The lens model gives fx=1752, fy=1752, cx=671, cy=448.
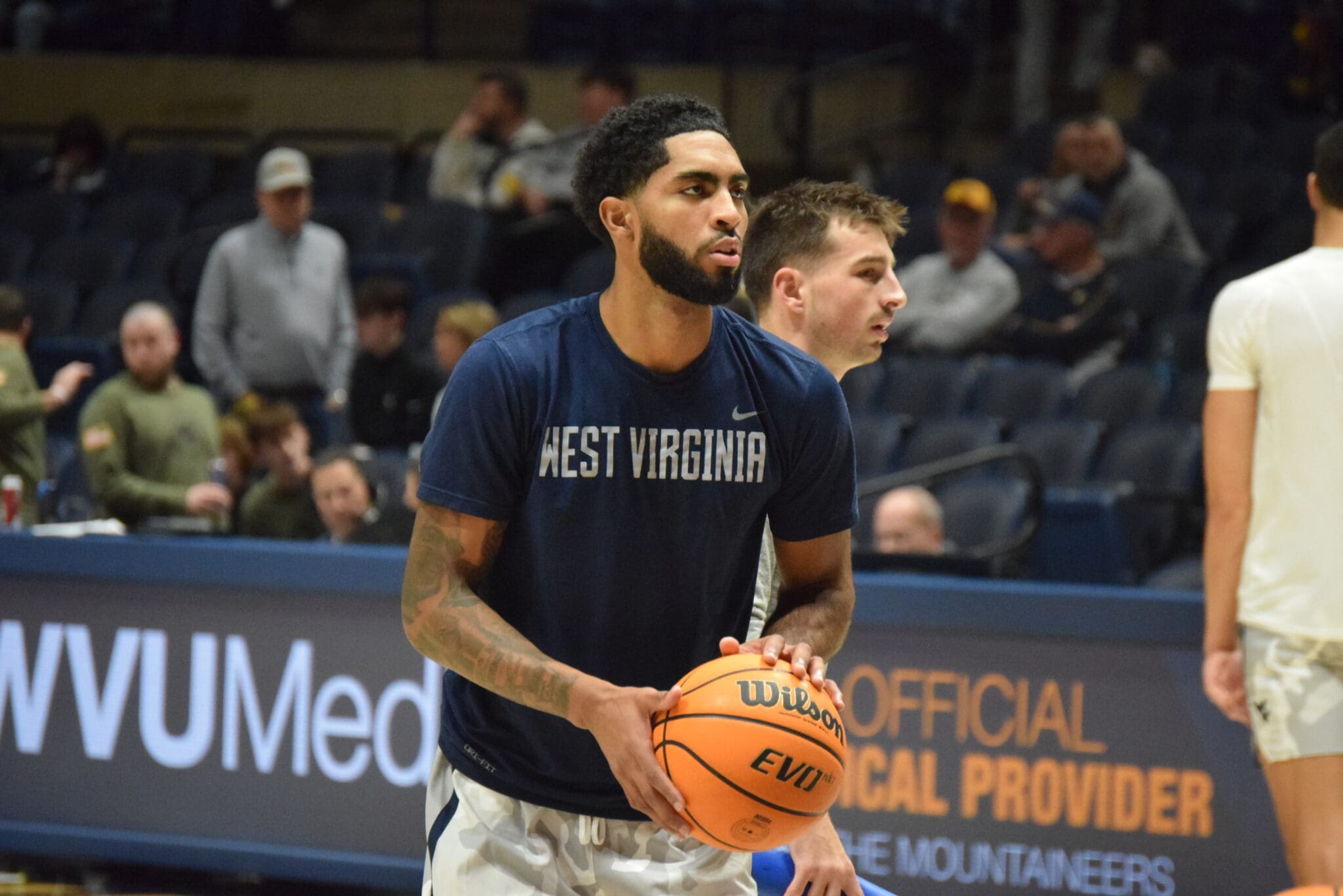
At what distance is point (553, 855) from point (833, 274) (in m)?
1.15

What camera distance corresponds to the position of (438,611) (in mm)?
2510

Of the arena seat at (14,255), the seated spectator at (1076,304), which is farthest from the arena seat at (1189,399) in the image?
the arena seat at (14,255)

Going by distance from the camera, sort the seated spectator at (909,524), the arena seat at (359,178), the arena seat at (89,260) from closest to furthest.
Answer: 1. the seated spectator at (909,524)
2. the arena seat at (89,260)
3. the arena seat at (359,178)

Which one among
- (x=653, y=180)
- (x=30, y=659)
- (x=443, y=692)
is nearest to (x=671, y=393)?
(x=653, y=180)

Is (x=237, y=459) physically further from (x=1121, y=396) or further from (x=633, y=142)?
(x=633, y=142)

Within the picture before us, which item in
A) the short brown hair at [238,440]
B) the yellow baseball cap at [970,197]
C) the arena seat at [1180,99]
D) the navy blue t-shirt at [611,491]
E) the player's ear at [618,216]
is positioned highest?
the arena seat at [1180,99]

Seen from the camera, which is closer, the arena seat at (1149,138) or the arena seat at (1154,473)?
the arena seat at (1154,473)

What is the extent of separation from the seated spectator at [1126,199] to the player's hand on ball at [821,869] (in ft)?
22.0

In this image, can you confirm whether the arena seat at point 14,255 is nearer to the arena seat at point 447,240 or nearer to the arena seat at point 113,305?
the arena seat at point 113,305

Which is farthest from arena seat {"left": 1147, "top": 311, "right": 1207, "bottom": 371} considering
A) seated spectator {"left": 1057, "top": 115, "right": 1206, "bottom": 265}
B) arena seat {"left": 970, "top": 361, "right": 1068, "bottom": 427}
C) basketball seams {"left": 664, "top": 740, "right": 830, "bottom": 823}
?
basketball seams {"left": 664, "top": 740, "right": 830, "bottom": 823}

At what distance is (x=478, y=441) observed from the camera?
246cm

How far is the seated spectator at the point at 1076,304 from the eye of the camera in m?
8.40

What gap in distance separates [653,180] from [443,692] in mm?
907

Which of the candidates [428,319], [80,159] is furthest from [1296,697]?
[80,159]
